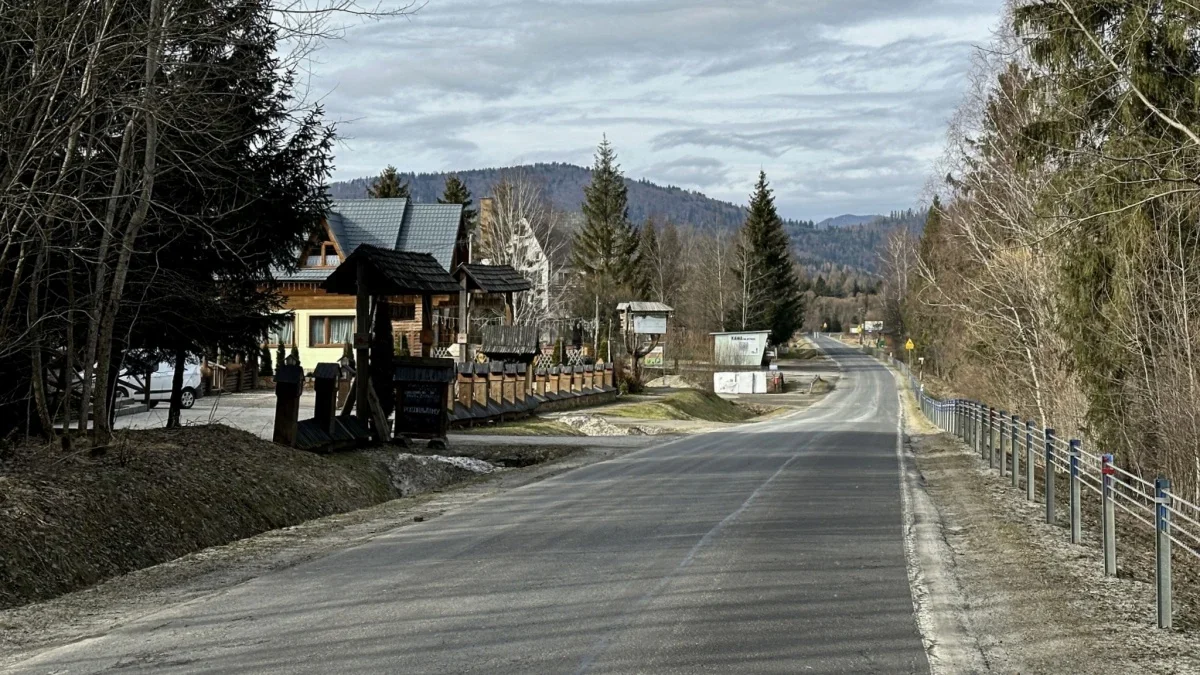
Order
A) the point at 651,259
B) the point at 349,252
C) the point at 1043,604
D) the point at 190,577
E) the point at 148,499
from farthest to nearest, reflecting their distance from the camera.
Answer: the point at 651,259 < the point at 349,252 < the point at 148,499 < the point at 190,577 < the point at 1043,604

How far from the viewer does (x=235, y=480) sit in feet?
46.1

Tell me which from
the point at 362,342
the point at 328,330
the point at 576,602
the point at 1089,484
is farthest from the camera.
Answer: the point at 328,330

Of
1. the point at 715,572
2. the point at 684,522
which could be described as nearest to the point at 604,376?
the point at 684,522

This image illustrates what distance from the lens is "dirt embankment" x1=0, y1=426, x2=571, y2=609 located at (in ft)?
32.7

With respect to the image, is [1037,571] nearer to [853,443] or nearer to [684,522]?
[684,522]

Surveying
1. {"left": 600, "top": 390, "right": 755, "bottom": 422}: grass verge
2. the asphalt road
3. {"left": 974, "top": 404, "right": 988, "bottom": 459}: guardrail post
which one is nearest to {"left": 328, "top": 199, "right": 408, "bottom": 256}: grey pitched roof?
{"left": 600, "top": 390, "right": 755, "bottom": 422}: grass verge

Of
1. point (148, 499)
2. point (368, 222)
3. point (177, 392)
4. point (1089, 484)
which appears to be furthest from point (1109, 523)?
point (368, 222)

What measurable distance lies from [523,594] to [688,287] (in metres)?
106

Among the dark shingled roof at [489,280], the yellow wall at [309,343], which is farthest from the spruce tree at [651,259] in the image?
the dark shingled roof at [489,280]

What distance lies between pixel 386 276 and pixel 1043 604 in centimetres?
1368

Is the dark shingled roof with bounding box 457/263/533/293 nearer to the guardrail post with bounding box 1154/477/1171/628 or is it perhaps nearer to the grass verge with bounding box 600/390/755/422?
the grass verge with bounding box 600/390/755/422

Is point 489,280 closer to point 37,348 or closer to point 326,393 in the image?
point 326,393

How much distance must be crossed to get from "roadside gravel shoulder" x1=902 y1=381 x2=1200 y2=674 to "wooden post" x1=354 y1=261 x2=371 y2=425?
10.0 meters

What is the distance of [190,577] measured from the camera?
9914 millimetres
